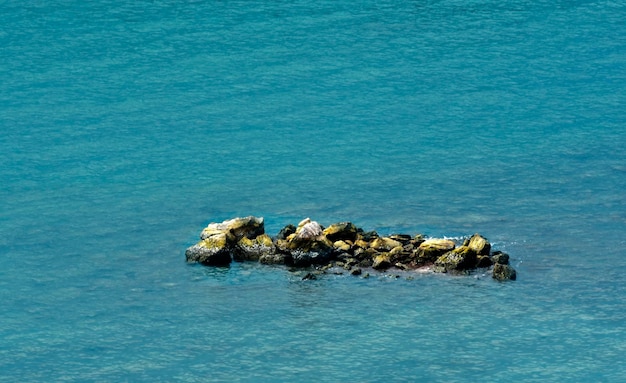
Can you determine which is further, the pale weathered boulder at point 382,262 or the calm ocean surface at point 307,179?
the pale weathered boulder at point 382,262

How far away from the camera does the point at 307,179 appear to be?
8662 cm

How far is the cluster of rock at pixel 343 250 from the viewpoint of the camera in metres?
73.0

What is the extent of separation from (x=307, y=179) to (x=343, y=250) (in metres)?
13.3

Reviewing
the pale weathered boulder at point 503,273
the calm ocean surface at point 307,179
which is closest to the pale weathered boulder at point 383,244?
the calm ocean surface at point 307,179

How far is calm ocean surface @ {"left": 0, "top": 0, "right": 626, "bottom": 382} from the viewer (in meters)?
67.0

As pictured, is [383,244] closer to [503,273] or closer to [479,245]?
[479,245]

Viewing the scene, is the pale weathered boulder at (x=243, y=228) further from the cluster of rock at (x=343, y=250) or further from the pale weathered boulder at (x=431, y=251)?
the pale weathered boulder at (x=431, y=251)

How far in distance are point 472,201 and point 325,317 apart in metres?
16.2

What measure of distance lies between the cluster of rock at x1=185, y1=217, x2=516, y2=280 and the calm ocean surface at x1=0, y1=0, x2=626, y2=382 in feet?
3.24

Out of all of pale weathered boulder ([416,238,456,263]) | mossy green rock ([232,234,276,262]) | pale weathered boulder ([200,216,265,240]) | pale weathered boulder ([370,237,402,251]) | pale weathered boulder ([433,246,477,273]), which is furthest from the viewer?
pale weathered boulder ([200,216,265,240])

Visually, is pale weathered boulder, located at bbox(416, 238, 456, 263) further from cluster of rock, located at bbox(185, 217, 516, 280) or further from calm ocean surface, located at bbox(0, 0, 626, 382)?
calm ocean surface, located at bbox(0, 0, 626, 382)

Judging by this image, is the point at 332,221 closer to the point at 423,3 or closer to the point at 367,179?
the point at 367,179

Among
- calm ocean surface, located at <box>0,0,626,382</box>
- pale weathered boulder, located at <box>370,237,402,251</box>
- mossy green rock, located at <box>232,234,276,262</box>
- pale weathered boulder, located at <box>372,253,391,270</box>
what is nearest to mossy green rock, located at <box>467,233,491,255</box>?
calm ocean surface, located at <box>0,0,626,382</box>

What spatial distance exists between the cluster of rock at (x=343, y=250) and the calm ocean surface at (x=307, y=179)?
0.99 meters
